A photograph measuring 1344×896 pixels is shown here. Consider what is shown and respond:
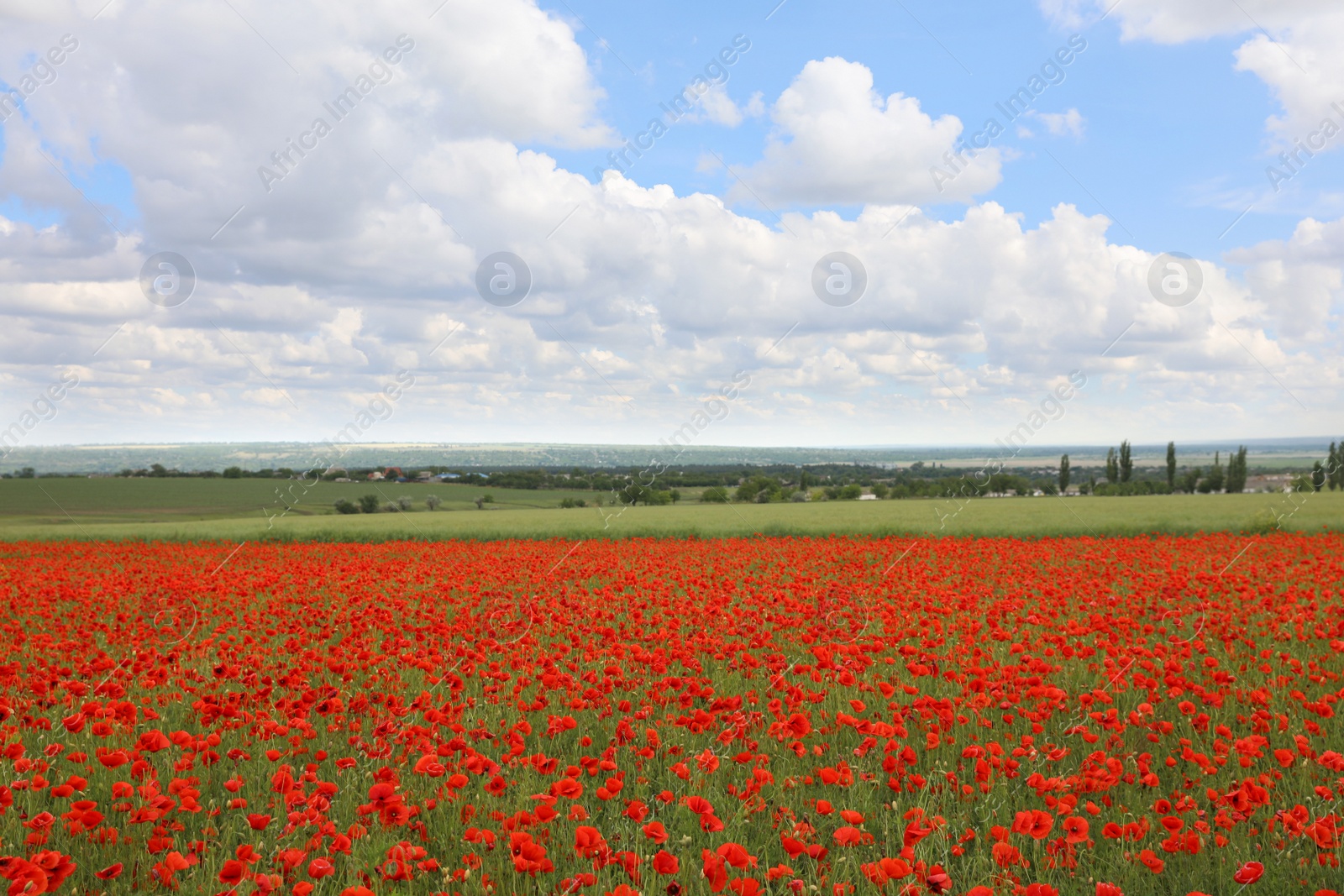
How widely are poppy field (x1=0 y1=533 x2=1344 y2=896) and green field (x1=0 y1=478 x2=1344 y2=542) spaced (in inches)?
545

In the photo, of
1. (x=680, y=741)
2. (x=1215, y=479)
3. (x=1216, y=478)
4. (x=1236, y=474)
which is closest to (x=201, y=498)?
(x=680, y=741)

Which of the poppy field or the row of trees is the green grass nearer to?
the poppy field

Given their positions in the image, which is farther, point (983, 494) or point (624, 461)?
point (983, 494)

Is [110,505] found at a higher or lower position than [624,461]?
lower

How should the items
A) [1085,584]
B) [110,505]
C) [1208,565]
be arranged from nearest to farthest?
[1085,584] → [1208,565] → [110,505]

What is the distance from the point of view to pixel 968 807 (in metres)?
4.25

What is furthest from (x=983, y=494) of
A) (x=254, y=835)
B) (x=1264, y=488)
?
(x=254, y=835)

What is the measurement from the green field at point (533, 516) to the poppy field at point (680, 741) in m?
13.8

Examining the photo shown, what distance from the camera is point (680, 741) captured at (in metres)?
5.03

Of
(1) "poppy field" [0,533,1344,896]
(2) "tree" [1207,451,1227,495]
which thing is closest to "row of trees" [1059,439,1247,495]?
(2) "tree" [1207,451,1227,495]

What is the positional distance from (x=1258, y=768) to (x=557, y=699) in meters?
4.73

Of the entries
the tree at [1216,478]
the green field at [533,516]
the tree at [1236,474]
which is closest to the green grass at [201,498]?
the green field at [533,516]

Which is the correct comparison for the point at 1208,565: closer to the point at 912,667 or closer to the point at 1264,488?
the point at 912,667

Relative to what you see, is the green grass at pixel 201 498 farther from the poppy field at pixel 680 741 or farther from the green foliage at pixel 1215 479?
the green foliage at pixel 1215 479
